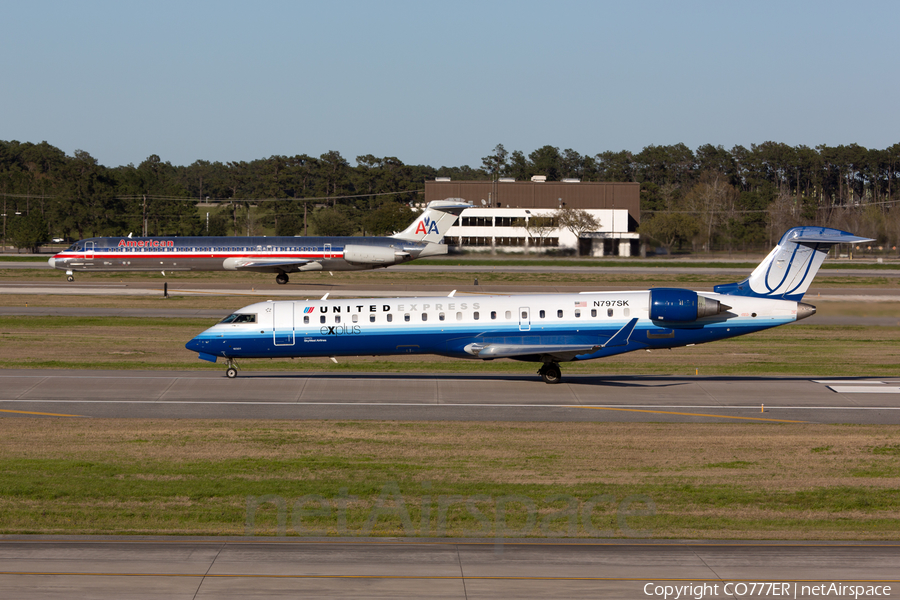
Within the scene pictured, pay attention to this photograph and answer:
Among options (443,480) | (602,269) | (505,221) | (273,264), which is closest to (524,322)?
(443,480)

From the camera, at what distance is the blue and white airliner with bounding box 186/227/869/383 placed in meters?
28.3

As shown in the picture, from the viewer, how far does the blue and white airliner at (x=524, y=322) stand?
28344mm

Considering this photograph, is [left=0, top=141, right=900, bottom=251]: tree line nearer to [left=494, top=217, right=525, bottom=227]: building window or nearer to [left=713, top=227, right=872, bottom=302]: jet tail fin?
[left=494, top=217, right=525, bottom=227]: building window

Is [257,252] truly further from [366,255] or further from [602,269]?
[602,269]

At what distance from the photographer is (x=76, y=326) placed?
144 ft

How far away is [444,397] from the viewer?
2669 centimetres

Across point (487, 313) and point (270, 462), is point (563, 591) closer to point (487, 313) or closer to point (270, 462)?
point (270, 462)

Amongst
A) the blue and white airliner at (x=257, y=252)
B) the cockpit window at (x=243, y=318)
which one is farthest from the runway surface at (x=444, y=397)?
the blue and white airliner at (x=257, y=252)

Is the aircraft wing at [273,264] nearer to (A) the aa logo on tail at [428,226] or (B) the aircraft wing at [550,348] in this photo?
(A) the aa logo on tail at [428,226]

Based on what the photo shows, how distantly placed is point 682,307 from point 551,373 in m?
4.97

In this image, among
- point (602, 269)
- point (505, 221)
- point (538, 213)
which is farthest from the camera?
point (505, 221)

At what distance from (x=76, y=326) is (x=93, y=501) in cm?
3057

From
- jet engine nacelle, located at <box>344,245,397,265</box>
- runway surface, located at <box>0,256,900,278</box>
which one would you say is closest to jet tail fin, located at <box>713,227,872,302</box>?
jet engine nacelle, located at <box>344,245,397,265</box>

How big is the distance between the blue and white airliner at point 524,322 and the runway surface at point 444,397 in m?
1.33
